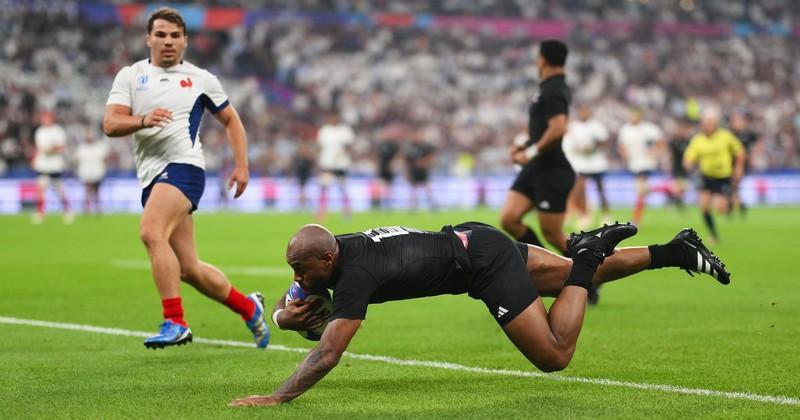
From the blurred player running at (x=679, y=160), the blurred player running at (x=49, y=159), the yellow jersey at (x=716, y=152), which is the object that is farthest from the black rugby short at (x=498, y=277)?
the blurred player running at (x=679, y=160)

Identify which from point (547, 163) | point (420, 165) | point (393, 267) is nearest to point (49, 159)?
point (420, 165)

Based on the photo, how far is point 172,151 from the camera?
27.0ft

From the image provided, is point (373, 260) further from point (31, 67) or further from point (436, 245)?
point (31, 67)

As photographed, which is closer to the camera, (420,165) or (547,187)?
(547,187)

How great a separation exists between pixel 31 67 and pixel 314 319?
34974 millimetres

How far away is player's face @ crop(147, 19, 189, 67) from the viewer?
323 inches

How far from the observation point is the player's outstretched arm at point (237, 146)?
8.52 meters

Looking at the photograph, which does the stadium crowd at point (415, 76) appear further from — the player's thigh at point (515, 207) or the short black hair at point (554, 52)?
the short black hair at point (554, 52)

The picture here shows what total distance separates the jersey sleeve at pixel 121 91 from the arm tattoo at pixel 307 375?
10.4 feet

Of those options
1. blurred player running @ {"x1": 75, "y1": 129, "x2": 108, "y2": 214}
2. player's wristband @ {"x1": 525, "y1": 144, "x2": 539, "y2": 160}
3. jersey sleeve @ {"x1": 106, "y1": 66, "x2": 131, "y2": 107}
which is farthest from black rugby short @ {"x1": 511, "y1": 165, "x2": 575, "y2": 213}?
blurred player running @ {"x1": 75, "y1": 129, "x2": 108, "y2": 214}

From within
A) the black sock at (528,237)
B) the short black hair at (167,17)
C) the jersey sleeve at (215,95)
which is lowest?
the black sock at (528,237)

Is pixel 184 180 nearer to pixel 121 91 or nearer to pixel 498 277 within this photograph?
pixel 121 91

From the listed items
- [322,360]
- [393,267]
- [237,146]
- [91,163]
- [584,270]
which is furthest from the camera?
[91,163]

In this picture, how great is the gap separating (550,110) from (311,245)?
5252mm
